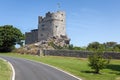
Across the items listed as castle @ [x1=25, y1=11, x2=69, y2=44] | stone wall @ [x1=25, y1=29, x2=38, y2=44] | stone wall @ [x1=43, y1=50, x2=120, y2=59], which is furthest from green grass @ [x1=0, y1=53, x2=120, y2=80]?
stone wall @ [x1=25, y1=29, x2=38, y2=44]

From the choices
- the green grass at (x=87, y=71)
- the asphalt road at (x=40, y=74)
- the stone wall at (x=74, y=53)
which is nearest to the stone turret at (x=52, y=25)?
the stone wall at (x=74, y=53)

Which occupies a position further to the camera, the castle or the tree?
the castle

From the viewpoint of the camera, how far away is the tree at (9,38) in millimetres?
92000

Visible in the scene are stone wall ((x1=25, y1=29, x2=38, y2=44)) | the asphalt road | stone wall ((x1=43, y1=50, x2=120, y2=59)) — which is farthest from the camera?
stone wall ((x1=25, y1=29, x2=38, y2=44))

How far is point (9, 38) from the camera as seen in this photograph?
91812 millimetres

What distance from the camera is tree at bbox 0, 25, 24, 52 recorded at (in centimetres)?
9200

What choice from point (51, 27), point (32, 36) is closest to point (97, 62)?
point (51, 27)

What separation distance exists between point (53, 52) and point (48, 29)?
36321 mm

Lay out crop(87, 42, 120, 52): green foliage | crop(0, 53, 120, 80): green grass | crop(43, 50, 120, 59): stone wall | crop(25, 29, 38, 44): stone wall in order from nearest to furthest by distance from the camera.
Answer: crop(0, 53, 120, 80): green grass
crop(43, 50, 120, 59): stone wall
crop(87, 42, 120, 52): green foliage
crop(25, 29, 38, 44): stone wall

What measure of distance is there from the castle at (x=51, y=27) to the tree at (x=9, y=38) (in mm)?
12555

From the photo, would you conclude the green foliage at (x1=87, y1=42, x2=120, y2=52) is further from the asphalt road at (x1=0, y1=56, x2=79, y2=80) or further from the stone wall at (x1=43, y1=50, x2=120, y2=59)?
the asphalt road at (x1=0, y1=56, x2=79, y2=80)

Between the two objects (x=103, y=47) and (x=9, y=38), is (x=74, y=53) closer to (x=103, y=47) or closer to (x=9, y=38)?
(x=103, y=47)

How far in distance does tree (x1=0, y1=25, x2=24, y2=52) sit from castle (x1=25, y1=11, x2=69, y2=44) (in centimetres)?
1256

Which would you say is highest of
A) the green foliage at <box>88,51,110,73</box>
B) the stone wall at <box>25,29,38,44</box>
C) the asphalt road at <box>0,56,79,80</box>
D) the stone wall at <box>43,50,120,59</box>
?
the stone wall at <box>25,29,38,44</box>
